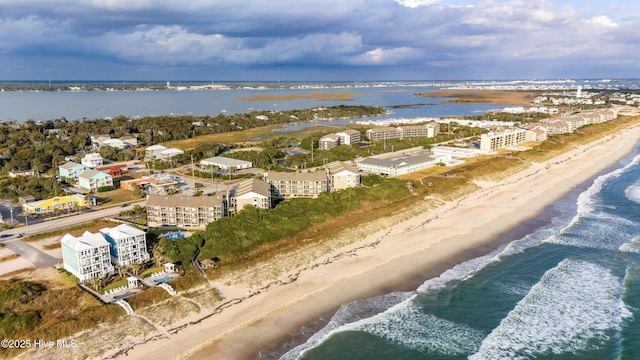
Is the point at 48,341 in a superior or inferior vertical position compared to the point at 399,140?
inferior

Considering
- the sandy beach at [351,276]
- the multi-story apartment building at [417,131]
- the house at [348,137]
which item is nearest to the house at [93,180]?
the sandy beach at [351,276]

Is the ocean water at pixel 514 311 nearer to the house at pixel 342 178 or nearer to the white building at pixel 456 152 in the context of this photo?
the house at pixel 342 178

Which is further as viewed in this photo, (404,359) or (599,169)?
(599,169)

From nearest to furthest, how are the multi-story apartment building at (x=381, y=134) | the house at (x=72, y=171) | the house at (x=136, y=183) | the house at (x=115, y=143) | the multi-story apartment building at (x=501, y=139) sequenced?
the house at (x=136, y=183) < the house at (x=72, y=171) < the multi-story apartment building at (x=501, y=139) < the house at (x=115, y=143) < the multi-story apartment building at (x=381, y=134)

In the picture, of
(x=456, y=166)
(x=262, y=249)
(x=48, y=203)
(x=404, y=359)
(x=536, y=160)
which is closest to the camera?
(x=404, y=359)

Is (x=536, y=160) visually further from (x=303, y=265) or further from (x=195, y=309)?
(x=195, y=309)

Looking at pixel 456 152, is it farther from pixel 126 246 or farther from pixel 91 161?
pixel 91 161

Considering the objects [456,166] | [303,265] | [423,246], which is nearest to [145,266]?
[303,265]
